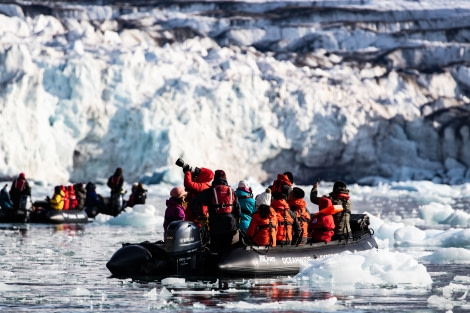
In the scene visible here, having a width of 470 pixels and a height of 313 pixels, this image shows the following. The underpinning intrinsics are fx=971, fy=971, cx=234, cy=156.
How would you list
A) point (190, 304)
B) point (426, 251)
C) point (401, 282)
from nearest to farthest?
point (190, 304)
point (401, 282)
point (426, 251)

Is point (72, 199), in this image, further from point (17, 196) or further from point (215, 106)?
point (215, 106)

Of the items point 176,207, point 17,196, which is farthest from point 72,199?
point 176,207

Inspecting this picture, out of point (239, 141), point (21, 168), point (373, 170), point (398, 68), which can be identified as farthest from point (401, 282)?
point (398, 68)

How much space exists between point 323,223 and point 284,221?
2.56 feet

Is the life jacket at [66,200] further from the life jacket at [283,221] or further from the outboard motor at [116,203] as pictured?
the life jacket at [283,221]

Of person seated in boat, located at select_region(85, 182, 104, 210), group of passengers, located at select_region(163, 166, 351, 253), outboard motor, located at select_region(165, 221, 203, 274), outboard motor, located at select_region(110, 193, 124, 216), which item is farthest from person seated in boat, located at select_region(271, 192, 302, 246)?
person seated in boat, located at select_region(85, 182, 104, 210)

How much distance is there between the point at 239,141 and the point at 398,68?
60.8ft

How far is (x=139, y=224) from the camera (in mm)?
24688

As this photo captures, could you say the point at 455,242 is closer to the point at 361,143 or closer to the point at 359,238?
the point at 359,238

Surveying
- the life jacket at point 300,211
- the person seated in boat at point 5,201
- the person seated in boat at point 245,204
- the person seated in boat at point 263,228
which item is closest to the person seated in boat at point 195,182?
the person seated in boat at point 245,204

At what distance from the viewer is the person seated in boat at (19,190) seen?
930 inches

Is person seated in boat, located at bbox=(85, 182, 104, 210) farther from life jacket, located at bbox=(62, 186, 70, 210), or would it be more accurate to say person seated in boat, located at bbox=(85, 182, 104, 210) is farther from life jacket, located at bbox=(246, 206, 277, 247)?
life jacket, located at bbox=(246, 206, 277, 247)

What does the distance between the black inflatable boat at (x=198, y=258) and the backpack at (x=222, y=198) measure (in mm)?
446

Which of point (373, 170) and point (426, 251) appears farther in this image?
point (373, 170)
